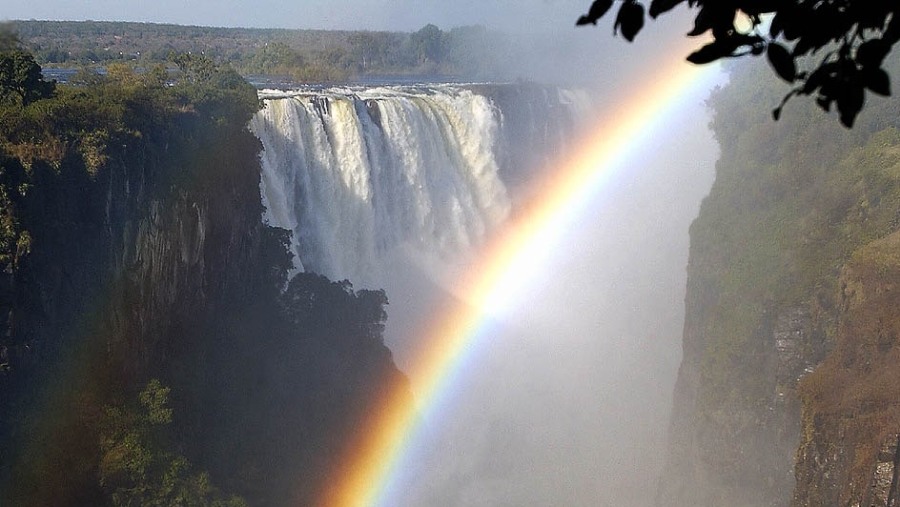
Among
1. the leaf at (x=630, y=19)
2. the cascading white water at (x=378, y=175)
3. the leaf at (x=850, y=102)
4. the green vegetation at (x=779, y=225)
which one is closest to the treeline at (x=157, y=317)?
the cascading white water at (x=378, y=175)

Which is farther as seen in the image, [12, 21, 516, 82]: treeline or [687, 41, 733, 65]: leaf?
[12, 21, 516, 82]: treeline

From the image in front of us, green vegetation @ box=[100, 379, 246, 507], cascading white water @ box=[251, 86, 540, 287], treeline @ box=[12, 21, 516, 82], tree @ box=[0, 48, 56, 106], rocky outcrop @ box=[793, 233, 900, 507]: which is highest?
treeline @ box=[12, 21, 516, 82]

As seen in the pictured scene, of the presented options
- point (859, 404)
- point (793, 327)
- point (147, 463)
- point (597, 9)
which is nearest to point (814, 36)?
point (597, 9)

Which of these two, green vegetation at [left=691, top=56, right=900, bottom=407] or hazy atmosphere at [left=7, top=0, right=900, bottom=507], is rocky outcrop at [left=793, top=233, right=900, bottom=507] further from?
green vegetation at [left=691, top=56, right=900, bottom=407]

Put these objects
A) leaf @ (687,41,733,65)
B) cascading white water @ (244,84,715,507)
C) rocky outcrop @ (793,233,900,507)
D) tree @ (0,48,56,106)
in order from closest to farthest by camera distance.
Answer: leaf @ (687,41,733,65) → rocky outcrop @ (793,233,900,507) → tree @ (0,48,56,106) → cascading white water @ (244,84,715,507)

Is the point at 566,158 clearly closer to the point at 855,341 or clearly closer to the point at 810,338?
the point at 810,338

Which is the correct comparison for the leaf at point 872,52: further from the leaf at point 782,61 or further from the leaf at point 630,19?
the leaf at point 630,19

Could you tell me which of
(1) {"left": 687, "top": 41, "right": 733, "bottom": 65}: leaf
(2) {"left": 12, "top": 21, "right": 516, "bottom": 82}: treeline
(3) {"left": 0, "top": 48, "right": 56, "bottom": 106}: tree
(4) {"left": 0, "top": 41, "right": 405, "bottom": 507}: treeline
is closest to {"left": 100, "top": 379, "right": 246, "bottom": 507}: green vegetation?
(4) {"left": 0, "top": 41, "right": 405, "bottom": 507}: treeline
